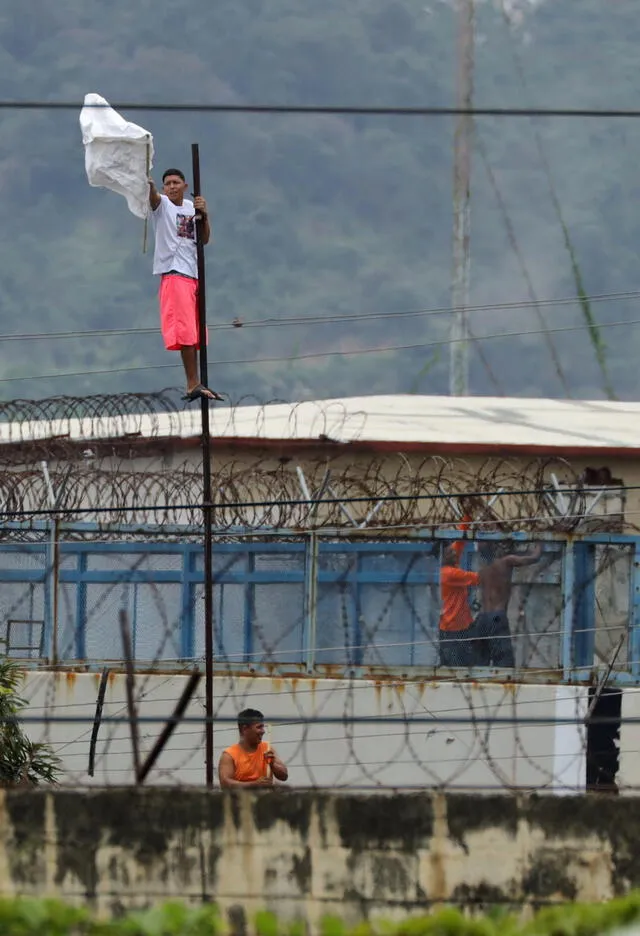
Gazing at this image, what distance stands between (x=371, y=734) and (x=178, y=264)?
474 cm

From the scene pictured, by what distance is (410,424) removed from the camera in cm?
1892

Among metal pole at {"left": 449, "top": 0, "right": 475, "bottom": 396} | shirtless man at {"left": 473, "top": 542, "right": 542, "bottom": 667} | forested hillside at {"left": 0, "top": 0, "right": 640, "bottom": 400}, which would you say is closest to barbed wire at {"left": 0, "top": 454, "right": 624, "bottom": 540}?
shirtless man at {"left": 473, "top": 542, "right": 542, "bottom": 667}

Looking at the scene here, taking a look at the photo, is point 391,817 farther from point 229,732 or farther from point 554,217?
point 554,217

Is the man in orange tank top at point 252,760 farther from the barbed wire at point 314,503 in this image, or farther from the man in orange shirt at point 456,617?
the man in orange shirt at point 456,617

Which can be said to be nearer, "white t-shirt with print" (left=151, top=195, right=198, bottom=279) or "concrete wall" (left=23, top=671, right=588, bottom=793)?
"white t-shirt with print" (left=151, top=195, right=198, bottom=279)

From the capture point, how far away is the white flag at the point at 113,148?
407 inches

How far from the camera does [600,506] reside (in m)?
16.3

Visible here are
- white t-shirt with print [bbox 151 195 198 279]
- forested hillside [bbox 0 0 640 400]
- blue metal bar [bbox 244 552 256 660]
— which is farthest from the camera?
forested hillside [bbox 0 0 640 400]

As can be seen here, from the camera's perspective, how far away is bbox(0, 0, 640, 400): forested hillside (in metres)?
116

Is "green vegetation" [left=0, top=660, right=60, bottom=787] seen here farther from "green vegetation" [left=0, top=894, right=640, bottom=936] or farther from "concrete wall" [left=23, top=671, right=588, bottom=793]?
"green vegetation" [left=0, top=894, right=640, bottom=936]

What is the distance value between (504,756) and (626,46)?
433ft

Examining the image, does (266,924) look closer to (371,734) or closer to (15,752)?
(15,752)

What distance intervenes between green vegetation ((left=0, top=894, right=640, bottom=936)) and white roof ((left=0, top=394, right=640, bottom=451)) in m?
9.07

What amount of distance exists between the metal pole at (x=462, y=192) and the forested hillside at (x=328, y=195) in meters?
71.2
